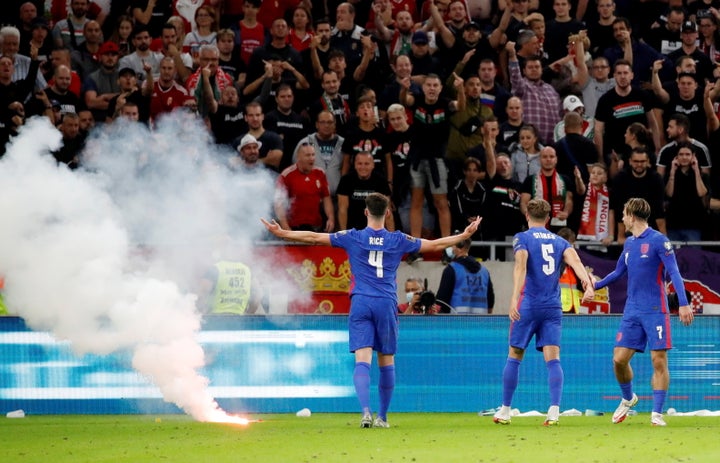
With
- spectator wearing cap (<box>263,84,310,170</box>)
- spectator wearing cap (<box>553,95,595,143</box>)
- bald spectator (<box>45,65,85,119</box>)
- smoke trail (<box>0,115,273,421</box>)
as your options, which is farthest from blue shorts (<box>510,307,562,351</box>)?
bald spectator (<box>45,65,85,119</box>)

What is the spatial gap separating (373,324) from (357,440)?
1523 millimetres

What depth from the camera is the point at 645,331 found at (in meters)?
13.2

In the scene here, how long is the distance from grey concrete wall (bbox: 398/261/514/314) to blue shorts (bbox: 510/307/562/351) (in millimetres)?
4950

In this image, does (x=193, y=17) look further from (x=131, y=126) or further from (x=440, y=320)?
(x=440, y=320)

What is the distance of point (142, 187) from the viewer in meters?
16.8

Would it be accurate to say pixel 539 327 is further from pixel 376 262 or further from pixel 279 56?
pixel 279 56

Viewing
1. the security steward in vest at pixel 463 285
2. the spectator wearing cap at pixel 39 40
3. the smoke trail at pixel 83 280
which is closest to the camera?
the smoke trail at pixel 83 280

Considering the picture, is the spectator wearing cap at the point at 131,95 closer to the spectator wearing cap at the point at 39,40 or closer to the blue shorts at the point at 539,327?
the spectator wearing cap at the point at 39,40

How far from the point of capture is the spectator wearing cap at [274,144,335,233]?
1831cm

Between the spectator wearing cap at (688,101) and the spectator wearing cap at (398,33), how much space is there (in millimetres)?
4054

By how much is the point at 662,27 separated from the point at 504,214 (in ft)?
17.8

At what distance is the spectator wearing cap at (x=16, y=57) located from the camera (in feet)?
64.3

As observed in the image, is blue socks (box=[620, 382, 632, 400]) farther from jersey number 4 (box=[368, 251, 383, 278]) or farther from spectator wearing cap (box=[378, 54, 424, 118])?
spectator wearing cap (box=[378, 54, 424, 118])

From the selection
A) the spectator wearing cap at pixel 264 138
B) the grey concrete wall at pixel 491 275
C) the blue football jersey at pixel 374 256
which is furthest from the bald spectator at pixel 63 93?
the blue football jersey at pixel 374 256
